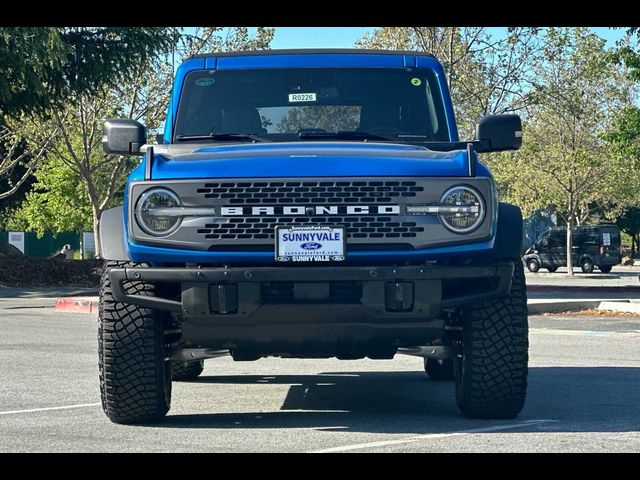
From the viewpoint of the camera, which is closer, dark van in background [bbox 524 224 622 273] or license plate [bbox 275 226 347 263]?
license plate [bbox 275 226 347 263]

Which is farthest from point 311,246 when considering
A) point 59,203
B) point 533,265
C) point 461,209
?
point 59,203

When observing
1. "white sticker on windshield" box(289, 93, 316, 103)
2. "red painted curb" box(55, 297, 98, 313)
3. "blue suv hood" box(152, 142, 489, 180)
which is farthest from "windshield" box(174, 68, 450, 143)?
"red painted curb" box(55, 297, 98, 313)

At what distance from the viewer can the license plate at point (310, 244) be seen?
7.45 meters

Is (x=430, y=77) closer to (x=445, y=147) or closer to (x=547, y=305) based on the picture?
(x=445, y=147)

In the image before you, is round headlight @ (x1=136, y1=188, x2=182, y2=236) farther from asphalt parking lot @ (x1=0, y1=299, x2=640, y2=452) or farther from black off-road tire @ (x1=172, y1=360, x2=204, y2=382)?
black off-road tire @ (x1=172, y1=360, x2=204, y2=382)

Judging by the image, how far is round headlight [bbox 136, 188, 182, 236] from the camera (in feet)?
24.9

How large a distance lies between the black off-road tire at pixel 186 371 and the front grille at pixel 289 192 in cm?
379

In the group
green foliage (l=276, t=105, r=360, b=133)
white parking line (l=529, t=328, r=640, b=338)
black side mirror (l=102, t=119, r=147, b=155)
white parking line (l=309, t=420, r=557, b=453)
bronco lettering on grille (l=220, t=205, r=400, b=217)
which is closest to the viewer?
white parking line (l=309, t=420, r=557, b=453)

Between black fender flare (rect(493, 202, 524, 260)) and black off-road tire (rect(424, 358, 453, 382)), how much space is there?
3.25 meters

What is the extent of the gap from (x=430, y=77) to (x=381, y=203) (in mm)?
2085

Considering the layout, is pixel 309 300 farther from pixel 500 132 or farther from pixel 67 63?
pixel 67 63

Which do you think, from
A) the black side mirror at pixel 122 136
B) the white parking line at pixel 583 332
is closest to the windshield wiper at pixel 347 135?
the black side mirror at pixel 122 136

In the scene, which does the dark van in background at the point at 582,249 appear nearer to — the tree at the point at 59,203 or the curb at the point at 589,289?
the curb at the point at 589,289
